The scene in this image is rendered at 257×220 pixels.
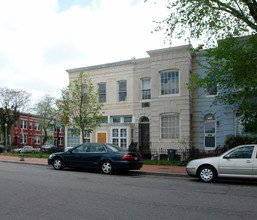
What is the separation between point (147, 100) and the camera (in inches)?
893

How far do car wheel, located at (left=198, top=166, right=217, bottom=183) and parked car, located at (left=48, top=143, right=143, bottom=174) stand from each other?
10.4 ft

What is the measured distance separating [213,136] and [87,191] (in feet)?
46.0

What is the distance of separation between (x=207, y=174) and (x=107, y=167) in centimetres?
453

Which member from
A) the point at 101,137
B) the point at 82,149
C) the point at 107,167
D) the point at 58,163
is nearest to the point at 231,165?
the point at 107,167

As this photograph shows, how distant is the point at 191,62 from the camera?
2139 centimetres

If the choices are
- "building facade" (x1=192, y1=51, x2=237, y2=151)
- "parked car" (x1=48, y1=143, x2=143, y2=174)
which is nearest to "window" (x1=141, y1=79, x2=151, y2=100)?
"building facade" (x1=192, y1=51, x2=237, y2=151)

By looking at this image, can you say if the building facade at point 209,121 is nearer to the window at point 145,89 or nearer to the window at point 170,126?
the window at point 170,126

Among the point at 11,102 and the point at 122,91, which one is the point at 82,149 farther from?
the point at 11,102

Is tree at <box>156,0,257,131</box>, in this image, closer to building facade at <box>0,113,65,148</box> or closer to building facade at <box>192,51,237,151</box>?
building facade at <box>192,51,237,151</box>

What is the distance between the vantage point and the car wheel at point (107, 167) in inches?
501

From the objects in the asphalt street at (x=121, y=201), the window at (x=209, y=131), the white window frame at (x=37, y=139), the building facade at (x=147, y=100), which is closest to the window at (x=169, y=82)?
the building facade at (x=147, y=100)

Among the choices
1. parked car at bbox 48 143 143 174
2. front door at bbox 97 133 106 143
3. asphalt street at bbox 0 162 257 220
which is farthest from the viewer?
front door at bbox 97 133 106 143

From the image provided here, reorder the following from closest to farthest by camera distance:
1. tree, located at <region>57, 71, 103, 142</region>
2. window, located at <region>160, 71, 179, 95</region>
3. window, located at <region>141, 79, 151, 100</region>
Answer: tree, located at <region>57, 71, 103, 142</region>
window, located at <region>160, 71, 179, 95</region>
window, located at <region>141, 79, 151, 100</region>

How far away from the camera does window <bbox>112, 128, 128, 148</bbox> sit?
2295cm
